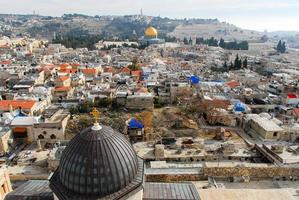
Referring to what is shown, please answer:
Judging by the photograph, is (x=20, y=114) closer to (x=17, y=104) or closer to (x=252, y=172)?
(x=17, y=104)

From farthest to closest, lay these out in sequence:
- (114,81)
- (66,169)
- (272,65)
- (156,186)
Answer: (272,65) < (114,81) < (156,186) < (66,169)

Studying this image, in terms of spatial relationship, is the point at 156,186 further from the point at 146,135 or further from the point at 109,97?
the point at 109,97

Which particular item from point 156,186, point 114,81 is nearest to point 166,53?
point 114,81

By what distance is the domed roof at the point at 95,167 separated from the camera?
11781 millimetres

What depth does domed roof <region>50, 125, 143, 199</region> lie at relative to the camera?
11.8 meters

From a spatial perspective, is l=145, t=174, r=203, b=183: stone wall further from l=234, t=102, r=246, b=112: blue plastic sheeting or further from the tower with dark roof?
l=234, t=102, r=246, b=112: blue plastic sheeting

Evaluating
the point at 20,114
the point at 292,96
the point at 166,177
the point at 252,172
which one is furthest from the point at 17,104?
the point at 292,96

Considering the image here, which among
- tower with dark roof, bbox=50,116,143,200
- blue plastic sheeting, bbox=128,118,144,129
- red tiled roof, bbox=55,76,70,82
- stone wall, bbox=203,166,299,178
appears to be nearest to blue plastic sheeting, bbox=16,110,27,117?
red tiled roof, bbox=55,76,70,82

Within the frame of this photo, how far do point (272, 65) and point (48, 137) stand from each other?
62.2m

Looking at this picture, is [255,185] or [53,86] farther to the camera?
[53,86]

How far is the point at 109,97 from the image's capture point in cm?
4178

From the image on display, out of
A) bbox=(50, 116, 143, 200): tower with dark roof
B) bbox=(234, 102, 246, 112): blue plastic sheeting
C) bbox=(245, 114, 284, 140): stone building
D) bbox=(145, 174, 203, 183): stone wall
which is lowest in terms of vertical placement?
bbox=(145, 174, 203, 183): stone wall

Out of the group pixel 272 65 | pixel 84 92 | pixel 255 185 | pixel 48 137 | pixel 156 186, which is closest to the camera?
pixel 156 186

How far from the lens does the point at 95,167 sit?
38.6ft
